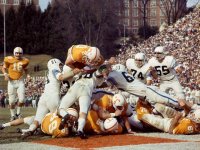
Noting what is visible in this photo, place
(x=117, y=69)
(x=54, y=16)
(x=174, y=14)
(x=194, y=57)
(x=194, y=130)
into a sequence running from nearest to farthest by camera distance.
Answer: (x=194, y=130) < (x=117, y=69) < (x=194, y=57) < (x=174, y=14) < (x=54, y=16)

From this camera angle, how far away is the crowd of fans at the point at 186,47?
28.1 m

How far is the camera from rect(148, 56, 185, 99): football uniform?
45.0 ft

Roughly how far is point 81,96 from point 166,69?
3.99m

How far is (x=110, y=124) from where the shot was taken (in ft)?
34.9

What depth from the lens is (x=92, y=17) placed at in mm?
61219

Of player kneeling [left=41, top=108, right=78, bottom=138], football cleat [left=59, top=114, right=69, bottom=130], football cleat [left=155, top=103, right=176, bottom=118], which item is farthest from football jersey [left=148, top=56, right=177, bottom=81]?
football cleat [left=59, top=114, right=69, bottom=130]

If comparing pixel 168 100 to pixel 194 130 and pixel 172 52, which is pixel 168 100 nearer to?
pixel 194 130

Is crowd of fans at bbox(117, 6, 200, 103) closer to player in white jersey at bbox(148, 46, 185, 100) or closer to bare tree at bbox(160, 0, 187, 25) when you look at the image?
Answer: player in white jersey at bbox(148, 46, 185, 100)

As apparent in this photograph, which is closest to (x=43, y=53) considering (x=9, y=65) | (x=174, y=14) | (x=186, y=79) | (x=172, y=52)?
(x=174, y=14)

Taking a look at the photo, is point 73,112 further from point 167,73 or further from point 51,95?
point 167,73

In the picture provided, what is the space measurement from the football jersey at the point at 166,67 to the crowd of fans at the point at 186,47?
11.4 m

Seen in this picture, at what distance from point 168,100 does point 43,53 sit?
5079cm

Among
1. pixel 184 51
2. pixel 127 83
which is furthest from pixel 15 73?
pixel 184 51

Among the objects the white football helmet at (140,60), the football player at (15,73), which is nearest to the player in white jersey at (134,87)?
the white football helmet at (140,60)
